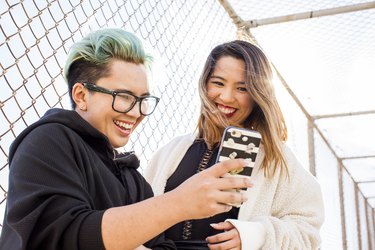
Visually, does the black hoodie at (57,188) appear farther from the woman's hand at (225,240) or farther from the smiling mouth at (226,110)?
the smiling mouth at (226,110)

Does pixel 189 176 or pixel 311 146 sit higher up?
pixel 311 146

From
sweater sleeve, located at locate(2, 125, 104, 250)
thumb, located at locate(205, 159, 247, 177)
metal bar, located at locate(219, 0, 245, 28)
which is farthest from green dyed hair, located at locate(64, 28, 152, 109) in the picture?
metal bar, located at locate(219, 0, 245, 28)

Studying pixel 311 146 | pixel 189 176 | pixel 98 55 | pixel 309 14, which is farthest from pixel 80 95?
pixel 311 146

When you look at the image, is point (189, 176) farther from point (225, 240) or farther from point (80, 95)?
point (80, 95)

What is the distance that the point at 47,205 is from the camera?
111 centimetres

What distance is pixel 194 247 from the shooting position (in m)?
1.78

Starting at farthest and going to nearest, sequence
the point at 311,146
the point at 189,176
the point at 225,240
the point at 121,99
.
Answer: the point at 311,146, the point at 189,176, the point at 225,240, the point at 121,99

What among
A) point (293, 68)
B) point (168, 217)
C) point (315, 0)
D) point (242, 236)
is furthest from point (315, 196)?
point (293, 68)

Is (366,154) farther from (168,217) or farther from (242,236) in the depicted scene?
(168,217)

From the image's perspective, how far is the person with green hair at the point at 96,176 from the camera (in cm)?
108

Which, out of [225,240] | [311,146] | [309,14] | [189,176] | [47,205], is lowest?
[225,240]

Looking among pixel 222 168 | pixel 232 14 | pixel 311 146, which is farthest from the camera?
pixel 311 146

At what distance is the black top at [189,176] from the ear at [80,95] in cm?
66

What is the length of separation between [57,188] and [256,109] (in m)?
1.21
